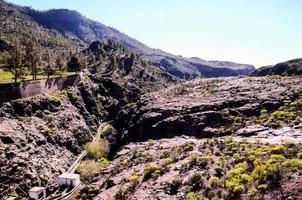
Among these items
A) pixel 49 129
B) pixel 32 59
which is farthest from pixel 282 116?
pixel 32 59

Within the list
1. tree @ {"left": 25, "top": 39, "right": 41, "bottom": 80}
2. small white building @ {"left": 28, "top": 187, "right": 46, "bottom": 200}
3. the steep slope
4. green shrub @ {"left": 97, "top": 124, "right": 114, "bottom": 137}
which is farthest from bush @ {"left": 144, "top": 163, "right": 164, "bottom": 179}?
tree @ {"left": 25, "top": 39, "right": 41, "bottom": 80}

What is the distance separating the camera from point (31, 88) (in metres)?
76.3

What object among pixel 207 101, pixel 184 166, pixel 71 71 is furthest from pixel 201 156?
pixel 71 71

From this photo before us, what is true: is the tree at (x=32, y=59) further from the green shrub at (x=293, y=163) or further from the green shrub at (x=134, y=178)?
the green shrub at (x=293, y=163)

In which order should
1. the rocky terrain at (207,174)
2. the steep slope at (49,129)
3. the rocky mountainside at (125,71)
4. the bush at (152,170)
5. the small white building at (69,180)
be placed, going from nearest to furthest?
the rocky terrain at (207,174)
the bush at (152,170)
the small white building at (69,180)
the steep slope at (49,129)
the rocky mountainside at (125,71)

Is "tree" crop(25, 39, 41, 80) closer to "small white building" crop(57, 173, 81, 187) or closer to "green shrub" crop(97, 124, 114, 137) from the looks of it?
"green shrub" crop(97, 124, 114, 137)

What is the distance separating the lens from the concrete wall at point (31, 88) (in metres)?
69.3

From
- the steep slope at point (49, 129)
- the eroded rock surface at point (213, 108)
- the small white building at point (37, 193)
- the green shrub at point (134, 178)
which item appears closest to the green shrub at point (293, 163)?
the green shrub at point (134, 178)

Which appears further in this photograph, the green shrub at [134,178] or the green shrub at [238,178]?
the green shrub at [134,178]

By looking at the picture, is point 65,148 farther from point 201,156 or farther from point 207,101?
point 201,156

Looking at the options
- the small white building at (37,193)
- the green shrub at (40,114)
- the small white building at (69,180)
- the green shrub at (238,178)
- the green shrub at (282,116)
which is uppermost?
the green shrub at (282,116)

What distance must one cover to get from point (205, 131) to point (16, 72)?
4922cm

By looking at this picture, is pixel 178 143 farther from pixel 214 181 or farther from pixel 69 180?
pixel 69 180

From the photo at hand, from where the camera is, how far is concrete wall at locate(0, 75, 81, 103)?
69.3 m
